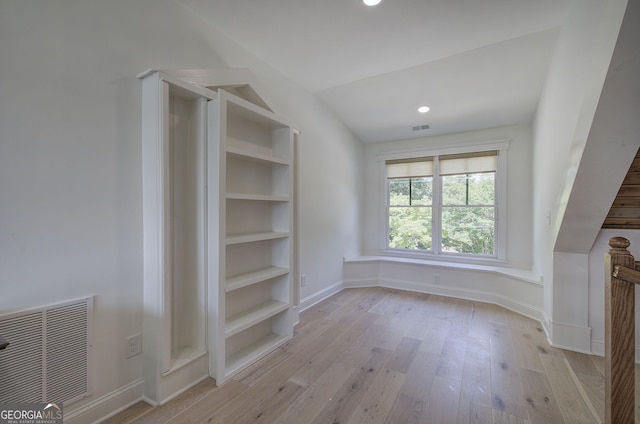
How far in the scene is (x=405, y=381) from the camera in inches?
75.5

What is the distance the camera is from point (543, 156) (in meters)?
2.93

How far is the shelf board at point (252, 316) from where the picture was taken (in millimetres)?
2031

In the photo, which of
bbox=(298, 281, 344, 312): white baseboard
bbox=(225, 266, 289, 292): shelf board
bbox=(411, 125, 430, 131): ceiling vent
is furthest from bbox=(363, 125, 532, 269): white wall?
bbox=(225, 266, 289, 292): shelf board

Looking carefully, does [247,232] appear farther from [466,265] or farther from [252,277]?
[466,265]

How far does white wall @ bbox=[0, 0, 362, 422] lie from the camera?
1.28 m

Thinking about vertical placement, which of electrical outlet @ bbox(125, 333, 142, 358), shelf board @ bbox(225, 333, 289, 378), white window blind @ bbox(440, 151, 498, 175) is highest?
white window blind @ bbox(440, 151, 498, 175)

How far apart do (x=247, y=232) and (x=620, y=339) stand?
2338mm

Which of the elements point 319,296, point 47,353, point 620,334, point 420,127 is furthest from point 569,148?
point 47,353

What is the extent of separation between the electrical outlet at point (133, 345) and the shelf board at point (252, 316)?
517 mm

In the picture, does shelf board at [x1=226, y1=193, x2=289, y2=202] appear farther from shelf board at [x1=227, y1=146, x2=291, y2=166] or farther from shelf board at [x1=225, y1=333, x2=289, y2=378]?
shelf board at [x1=225, y1=333, x2=289, y2=378]

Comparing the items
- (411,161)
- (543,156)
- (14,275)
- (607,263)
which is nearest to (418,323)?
(607,263)

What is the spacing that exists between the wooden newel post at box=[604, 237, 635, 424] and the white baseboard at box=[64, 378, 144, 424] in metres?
2.50

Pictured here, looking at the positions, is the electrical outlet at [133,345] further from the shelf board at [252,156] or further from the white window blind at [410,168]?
the white window blind at [410,168]

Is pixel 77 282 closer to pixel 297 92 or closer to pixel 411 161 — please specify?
pixel 297 92
